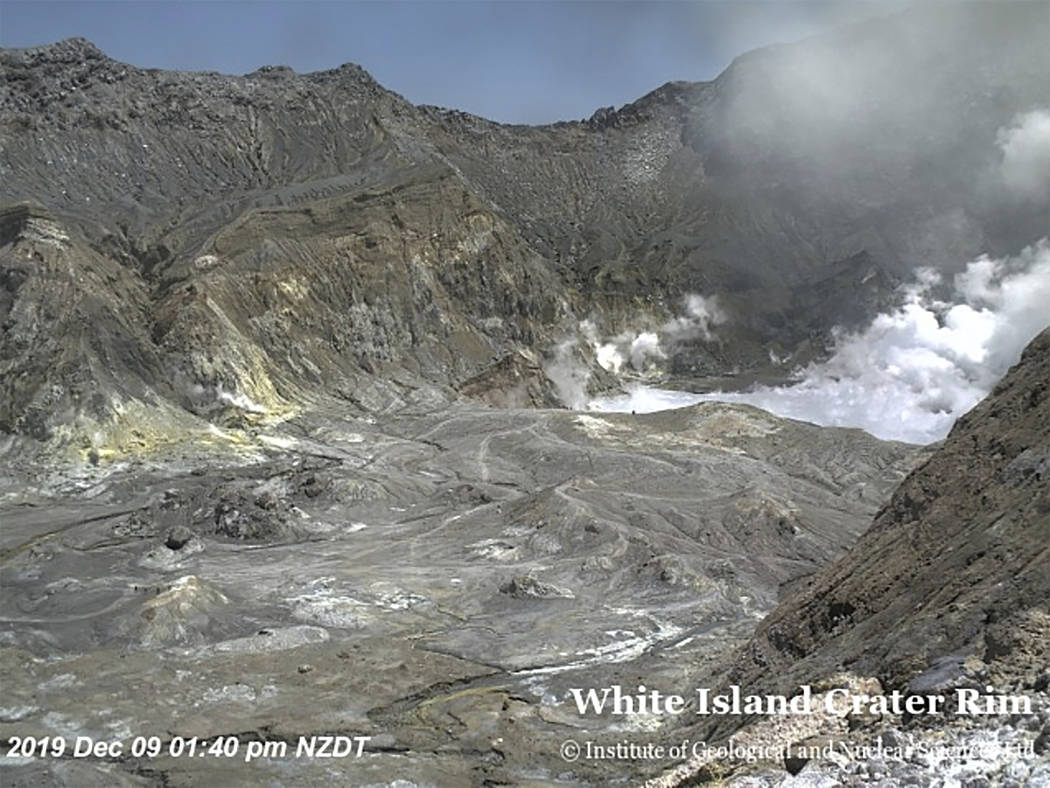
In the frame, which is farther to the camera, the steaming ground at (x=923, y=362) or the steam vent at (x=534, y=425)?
the steaming ground at (x=923, y=362)

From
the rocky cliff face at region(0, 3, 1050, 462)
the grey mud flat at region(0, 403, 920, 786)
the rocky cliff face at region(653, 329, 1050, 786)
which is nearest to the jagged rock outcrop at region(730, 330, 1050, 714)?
the rocky cliff face at region(653, 329, 1050, 786)

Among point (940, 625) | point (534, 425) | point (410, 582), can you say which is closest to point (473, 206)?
point (534, 425)

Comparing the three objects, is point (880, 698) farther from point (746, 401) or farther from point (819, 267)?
point (819, 267)

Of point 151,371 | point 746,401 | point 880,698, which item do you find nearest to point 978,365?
point 746,401

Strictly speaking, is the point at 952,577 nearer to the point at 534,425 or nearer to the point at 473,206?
the point at 534,425

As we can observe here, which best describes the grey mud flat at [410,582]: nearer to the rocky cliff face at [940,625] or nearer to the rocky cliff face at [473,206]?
the rocky cliff face at [940,625]

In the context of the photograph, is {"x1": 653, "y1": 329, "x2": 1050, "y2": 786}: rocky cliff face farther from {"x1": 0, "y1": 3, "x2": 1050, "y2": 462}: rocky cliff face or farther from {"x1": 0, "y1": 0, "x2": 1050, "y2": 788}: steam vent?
{"x1": 0, "y1": 3, "x2": 1050, "y2": 462}: rocky cliff face

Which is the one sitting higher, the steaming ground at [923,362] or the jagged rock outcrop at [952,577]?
the steaming ground at [923,362]

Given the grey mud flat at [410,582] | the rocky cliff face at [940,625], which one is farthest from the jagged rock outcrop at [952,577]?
the grey mud flat at [410,582]
